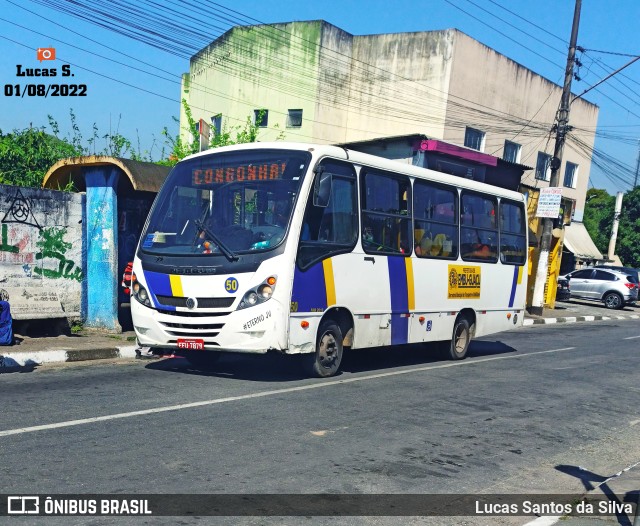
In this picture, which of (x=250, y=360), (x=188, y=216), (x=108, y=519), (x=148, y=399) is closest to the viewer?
(x=108, y=519)

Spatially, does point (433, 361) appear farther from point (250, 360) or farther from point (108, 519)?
point (108, 519)

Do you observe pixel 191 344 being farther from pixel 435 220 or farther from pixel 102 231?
pixel 102 231

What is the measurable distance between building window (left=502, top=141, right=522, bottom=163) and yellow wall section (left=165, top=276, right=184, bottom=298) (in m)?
28.7

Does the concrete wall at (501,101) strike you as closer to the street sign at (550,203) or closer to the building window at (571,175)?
the building window at (571,175)

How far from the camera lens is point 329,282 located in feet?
30.1

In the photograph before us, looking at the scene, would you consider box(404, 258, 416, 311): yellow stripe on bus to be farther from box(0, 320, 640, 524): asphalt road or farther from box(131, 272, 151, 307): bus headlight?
box(131, 272, 151, 307): bus headlight

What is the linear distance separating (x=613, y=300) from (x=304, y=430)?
30018mm

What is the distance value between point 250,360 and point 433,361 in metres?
3.31

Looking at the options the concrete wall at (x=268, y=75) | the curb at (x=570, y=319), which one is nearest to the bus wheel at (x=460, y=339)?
the curb at (x=570, y=319)

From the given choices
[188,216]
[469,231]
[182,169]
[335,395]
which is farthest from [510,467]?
[469,231]

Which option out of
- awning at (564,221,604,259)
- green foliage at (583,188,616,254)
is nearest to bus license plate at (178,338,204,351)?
awning at (564,221,604,259)

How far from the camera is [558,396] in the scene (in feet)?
31.2

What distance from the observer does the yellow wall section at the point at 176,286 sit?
8656 millimetres

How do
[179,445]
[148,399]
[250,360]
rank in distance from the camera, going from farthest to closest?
1. [250,360]
2. [148,399]
3. [179,445]
